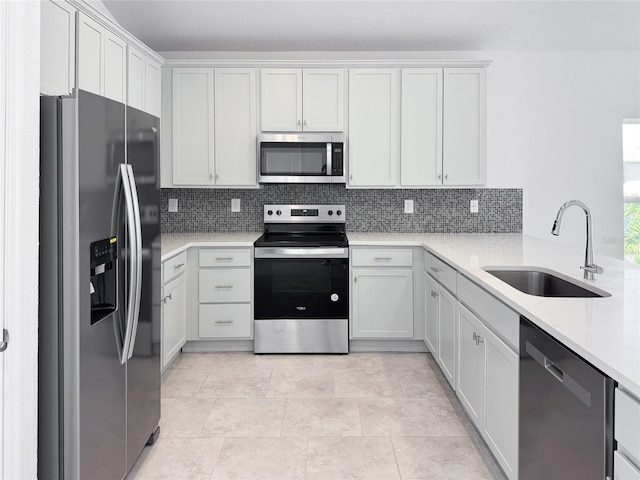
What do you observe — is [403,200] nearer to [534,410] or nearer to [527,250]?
[527,250]

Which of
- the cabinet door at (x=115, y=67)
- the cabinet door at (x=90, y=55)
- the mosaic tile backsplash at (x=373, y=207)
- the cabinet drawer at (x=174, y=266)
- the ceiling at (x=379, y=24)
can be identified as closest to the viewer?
the cabinet door at (x=90, y=55)

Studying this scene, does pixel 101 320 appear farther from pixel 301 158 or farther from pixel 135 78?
pixel 301 158

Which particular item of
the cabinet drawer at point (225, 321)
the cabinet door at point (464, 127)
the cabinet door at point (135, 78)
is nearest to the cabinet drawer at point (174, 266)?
the cabinet drawer at point (225, 321)

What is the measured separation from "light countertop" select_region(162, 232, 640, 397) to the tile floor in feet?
2.76

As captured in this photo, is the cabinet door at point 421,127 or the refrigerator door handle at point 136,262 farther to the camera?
the cabinet door at point 421,127

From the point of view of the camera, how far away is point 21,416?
153 centimetres

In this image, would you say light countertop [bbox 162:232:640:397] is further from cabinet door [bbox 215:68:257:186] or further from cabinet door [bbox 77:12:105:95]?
cabinet door [bbox 77:12:105:95]

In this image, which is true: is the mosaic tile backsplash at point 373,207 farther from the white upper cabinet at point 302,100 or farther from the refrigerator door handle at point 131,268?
the refrigerator door handle at point 131,268

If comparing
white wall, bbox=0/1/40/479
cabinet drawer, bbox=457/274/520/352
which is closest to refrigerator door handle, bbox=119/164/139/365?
white wall, bbox=0/1/40/479

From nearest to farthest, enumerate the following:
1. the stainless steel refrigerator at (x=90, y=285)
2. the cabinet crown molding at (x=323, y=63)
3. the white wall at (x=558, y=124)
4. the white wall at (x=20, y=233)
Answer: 1. the white wall at (x=20, y=233)
2. the stainless steel refrigerator at (x=90, y=285)
3. the cabinet crown molding at (x=323, y=63)
4. the white wall at (x=558, y=124)

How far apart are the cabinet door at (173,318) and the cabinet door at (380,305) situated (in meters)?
1.28

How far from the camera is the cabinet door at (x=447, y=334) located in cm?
296

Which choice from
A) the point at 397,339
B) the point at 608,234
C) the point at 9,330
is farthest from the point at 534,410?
the point at 608,234

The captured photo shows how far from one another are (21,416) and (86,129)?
902 mm
